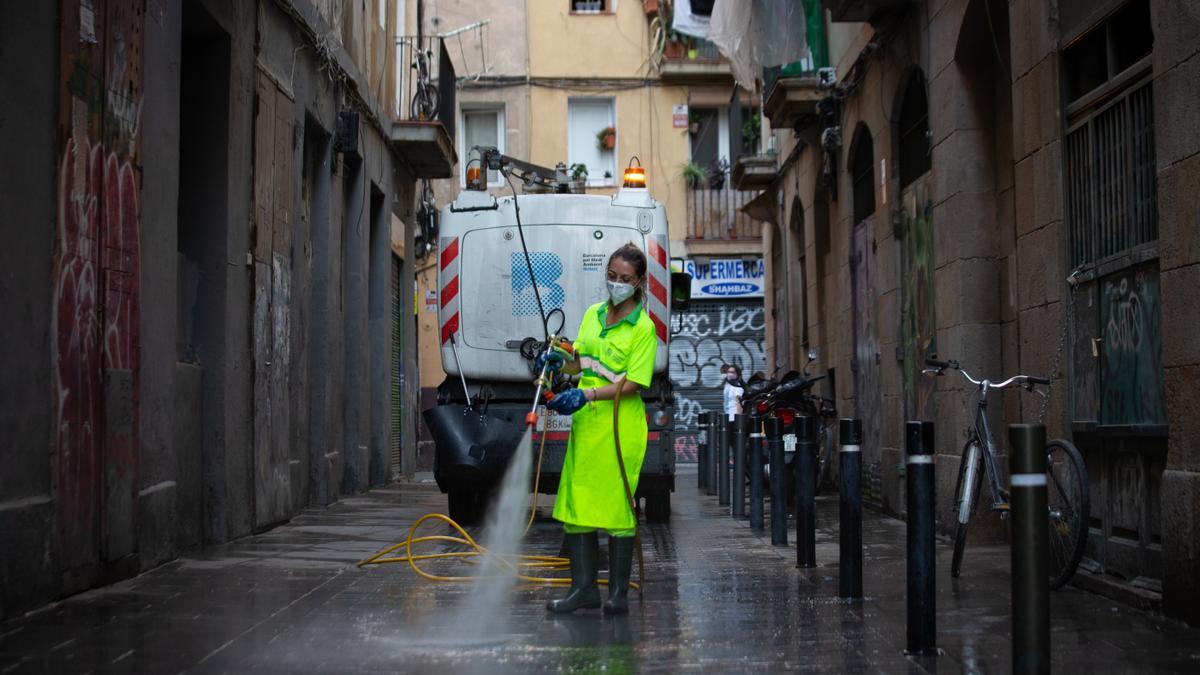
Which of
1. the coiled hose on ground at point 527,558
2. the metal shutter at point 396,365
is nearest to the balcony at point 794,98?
the metal shutter at point 396,365

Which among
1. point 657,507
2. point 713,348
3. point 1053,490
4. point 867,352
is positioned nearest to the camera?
point 1053,490

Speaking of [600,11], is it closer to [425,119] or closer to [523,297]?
[425,119]

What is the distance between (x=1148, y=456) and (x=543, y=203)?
6105mm

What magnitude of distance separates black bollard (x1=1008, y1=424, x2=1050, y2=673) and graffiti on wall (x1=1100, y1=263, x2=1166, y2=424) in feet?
9.43

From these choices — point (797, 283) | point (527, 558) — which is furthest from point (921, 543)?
point (797, 283)

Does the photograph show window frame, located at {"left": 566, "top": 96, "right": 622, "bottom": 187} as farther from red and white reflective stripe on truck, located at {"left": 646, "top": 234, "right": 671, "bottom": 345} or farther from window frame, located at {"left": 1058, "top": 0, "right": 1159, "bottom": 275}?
window frame, located at {"left": 1058, "top": 0, "right": 1159, "bottom": 275}

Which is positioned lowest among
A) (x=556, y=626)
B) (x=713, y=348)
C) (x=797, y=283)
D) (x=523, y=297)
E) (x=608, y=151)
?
(x=556, y=626)

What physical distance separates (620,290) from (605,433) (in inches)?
27.7

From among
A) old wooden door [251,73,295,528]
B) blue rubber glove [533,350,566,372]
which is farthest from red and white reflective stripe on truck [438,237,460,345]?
blue rubber glove [533,350,566,372]

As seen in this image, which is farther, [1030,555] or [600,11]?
[600,11]

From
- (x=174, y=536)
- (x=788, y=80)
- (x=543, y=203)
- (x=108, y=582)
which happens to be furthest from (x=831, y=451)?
(x=108, y=582)

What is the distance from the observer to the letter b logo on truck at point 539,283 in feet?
38.0

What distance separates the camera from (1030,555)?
4.17 meters

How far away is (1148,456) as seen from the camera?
6.98m
